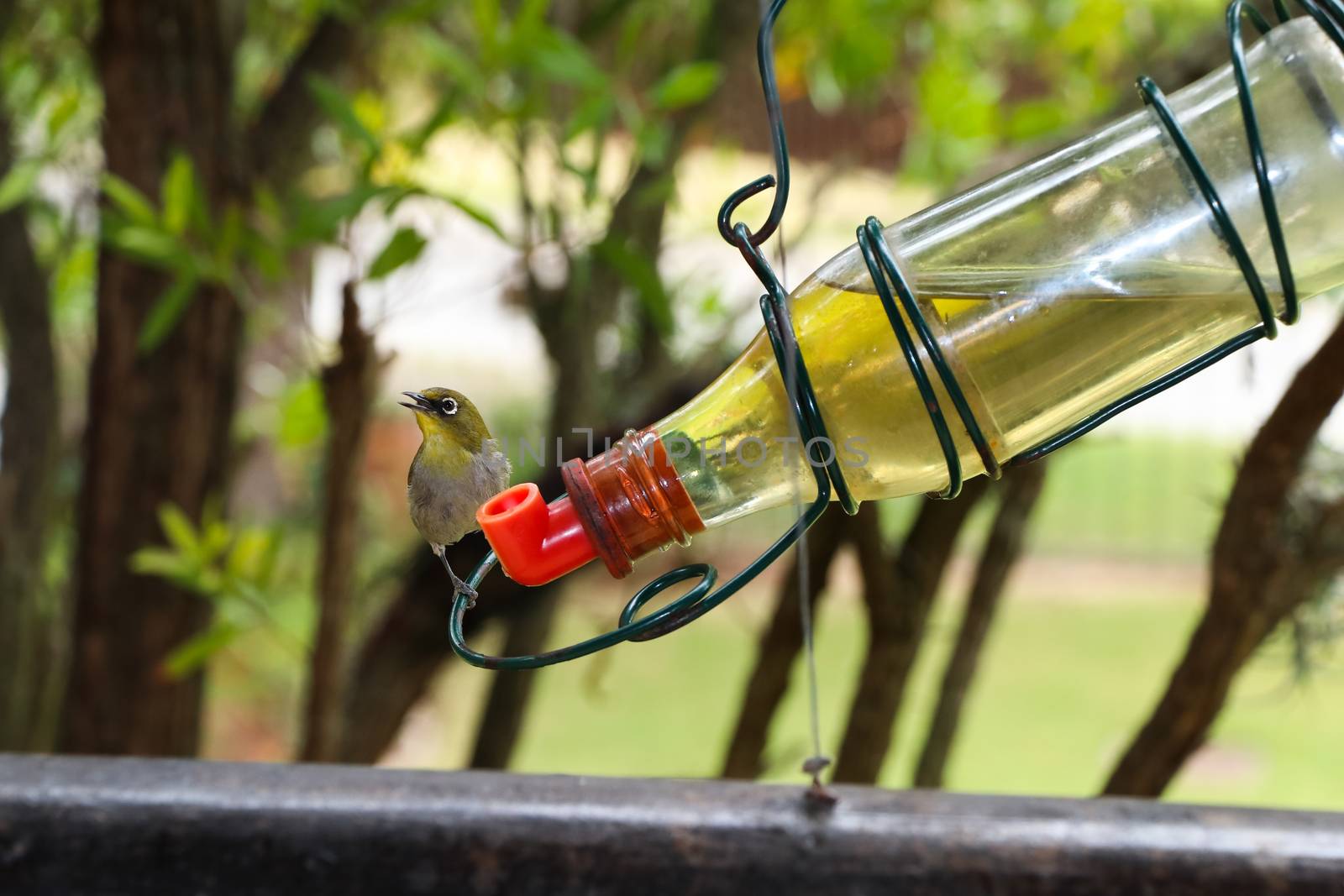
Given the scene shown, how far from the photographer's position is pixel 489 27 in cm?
56

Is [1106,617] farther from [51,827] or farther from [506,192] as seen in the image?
[51,827]

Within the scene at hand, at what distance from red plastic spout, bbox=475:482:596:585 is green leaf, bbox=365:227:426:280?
7.3 inches

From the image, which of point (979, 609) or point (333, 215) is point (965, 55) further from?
point (333, 215)

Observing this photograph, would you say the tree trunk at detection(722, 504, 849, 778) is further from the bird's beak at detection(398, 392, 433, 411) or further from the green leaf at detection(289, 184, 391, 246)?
the bird's beak at detection(398, 392, 433, 411)

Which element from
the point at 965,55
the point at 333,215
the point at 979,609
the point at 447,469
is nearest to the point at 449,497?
the point at 447,469

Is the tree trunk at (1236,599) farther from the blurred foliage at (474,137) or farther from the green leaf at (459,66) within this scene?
the green leaf at (459,66)

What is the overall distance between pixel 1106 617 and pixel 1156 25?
76 centimetres

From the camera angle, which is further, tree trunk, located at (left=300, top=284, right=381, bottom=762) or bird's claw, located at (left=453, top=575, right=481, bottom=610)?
tree trunk, located at (left=300, top=284, right=381, bottom=762)

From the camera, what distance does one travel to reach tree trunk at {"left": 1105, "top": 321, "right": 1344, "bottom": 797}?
0.58 m

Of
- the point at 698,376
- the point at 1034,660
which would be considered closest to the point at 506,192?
the point at 698,376

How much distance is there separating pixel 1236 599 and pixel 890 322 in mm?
452

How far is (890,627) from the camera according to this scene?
0.78 m

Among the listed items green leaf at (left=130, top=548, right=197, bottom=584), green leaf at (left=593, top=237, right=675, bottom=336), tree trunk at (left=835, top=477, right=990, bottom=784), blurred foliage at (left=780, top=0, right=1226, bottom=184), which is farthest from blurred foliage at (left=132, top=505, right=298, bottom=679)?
blurred foliage at (left=780, top=0, right=1226, bottom=184)

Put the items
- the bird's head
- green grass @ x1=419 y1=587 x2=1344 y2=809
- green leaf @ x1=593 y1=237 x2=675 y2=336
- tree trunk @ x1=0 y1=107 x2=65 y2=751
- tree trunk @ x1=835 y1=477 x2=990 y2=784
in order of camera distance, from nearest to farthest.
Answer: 1. the bird's head
2. green leaf @ x1=593 y1=237 x2=675 y2=336
3. tree trunk @ x1=835 y1=477 x2=990 y2=784
4. tree trunk @ x1=0 y1=107 x2=65 y2=751
5. green grass @ x1=419 y1=587 x2=1344 y2=809
